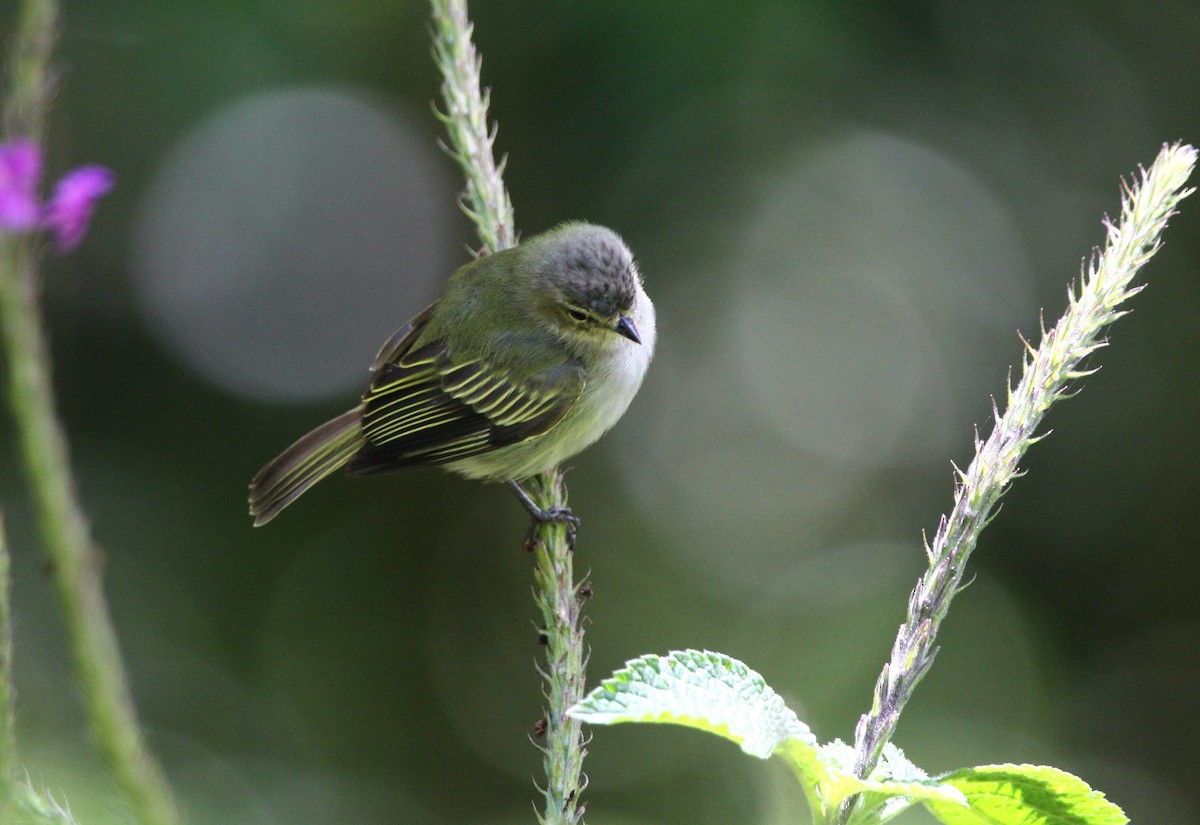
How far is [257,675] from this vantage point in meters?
4.01

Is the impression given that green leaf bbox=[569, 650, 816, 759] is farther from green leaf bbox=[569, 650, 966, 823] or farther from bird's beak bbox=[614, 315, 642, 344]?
bird's beak bbox=[614, 315, 642, 344]

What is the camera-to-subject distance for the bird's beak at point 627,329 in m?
3.30

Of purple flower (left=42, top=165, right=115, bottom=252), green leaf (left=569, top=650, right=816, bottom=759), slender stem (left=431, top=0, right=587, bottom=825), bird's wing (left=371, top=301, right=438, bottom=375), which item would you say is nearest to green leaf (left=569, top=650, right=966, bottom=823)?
green leaf (left=569, top=650, right=816, bottom=759)

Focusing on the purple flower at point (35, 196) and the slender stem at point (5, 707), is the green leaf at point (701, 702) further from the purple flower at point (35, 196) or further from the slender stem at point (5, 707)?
the purple flower at point (35, 196)

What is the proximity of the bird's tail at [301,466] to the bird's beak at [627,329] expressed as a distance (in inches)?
34.8

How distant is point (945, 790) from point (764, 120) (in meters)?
3.90

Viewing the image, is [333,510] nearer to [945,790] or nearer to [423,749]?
[423,749]

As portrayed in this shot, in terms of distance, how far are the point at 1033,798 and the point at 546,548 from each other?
96 centimetres

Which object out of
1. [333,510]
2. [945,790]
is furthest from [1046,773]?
[333,510]

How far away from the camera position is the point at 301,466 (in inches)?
129

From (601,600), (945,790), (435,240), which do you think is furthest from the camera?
(435,240)

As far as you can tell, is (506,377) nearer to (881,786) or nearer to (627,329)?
(627,329)

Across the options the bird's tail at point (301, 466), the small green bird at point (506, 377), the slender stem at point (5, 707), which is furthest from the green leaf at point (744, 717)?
the bird's tail at point (301, 466)

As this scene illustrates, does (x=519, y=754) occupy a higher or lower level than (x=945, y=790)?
higher
